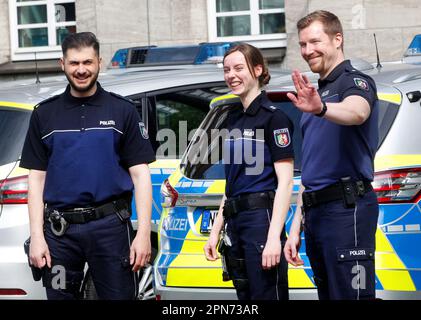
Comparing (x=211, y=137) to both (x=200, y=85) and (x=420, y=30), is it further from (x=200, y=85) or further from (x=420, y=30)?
Answer: (x=420, y=30)

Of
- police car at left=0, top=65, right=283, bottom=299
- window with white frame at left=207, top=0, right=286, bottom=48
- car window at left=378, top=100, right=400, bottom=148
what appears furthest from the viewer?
window with white frame at left=207, top=0, right=286, bottom=48

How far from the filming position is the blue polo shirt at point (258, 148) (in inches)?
219

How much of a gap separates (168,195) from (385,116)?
143 centimetres

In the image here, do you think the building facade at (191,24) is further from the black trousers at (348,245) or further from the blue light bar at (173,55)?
the black trousers at (348,245)

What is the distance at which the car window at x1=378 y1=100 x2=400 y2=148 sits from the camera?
5.90 meters

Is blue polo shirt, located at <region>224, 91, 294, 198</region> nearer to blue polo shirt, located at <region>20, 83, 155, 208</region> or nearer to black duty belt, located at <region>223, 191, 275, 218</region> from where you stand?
black duty belt, located at <region>223, 191, 275, 218</region>

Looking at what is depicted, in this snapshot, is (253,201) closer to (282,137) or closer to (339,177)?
(282,137)

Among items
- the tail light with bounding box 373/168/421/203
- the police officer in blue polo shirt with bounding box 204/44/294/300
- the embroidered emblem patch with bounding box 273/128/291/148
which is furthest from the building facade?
the embroidered emblem patch with bounding box 273/128/291/148

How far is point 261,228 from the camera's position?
18.1 feet

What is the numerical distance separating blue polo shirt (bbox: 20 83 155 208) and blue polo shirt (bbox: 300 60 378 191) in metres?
0.90

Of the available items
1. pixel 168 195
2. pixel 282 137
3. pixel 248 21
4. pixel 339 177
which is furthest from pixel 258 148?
pixel 248 21

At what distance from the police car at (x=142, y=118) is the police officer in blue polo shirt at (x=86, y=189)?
1532mm

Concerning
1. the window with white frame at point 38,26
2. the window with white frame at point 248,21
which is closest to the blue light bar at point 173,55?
the window with white frame at point 248,21
